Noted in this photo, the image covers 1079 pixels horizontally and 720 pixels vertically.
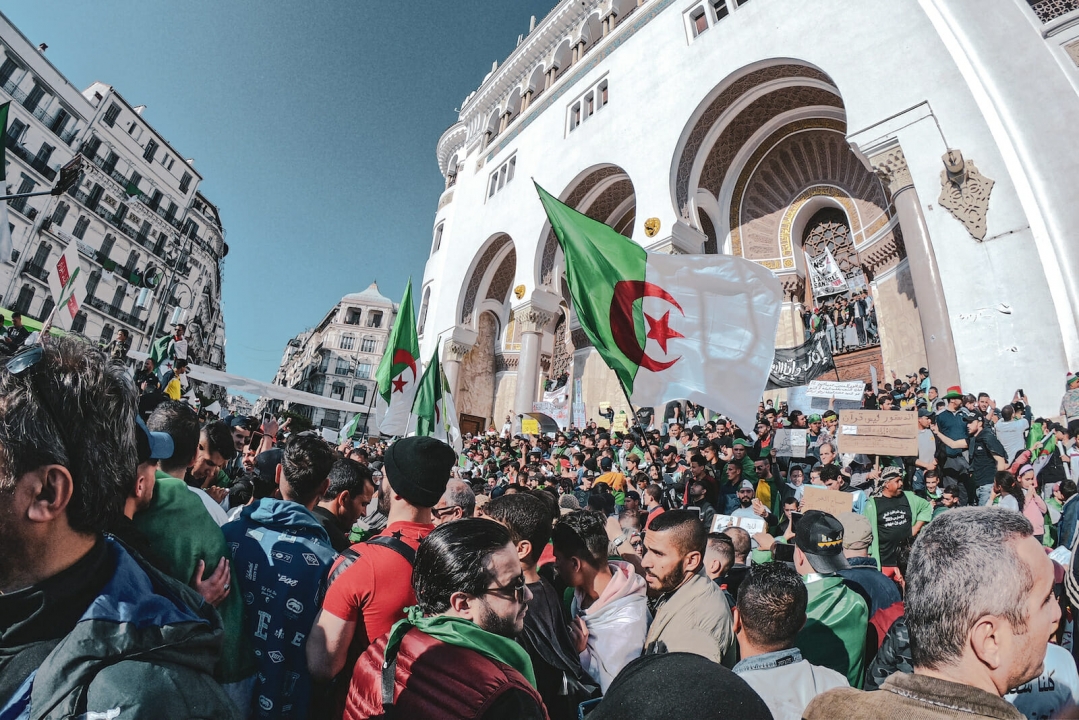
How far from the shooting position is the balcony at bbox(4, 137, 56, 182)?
23531mm

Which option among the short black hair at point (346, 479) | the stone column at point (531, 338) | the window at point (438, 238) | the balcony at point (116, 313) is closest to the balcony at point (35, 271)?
the balcony at point (116, 313)

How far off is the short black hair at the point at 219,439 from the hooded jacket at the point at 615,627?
6.45 ft

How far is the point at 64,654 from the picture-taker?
65 centimetres

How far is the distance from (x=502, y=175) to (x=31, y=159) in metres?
23.5

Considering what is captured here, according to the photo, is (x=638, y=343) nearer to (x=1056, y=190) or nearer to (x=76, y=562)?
(x=76, y=562)

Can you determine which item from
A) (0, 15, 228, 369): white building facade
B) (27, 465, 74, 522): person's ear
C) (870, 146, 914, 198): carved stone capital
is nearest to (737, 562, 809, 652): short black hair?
(27, 465, 74, 522): person's ear

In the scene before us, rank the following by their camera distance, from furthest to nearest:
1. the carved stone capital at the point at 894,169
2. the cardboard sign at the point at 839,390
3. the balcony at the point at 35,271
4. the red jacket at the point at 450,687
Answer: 1. the balcony at the point at 35,271
2. the cardboard sign at the point at 839,390
3. the carved stone capital at the point at 894,169
4. the red jacket at the point at 450,687

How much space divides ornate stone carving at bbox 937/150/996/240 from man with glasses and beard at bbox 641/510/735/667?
7.40 meters

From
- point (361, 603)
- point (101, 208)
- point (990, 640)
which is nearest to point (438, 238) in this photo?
point (101, 208)

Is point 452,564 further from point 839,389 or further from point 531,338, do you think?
point 531,338

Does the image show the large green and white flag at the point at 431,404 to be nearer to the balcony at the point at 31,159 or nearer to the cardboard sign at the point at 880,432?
the cardboard sign at the point at 880,432

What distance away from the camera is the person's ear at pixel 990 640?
1016mm

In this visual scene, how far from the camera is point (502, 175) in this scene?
1853 cm

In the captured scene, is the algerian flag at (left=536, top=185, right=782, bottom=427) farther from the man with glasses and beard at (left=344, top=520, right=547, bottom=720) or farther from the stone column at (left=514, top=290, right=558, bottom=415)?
the stone column at (left=514, top=290, right=558, bottom=415)
